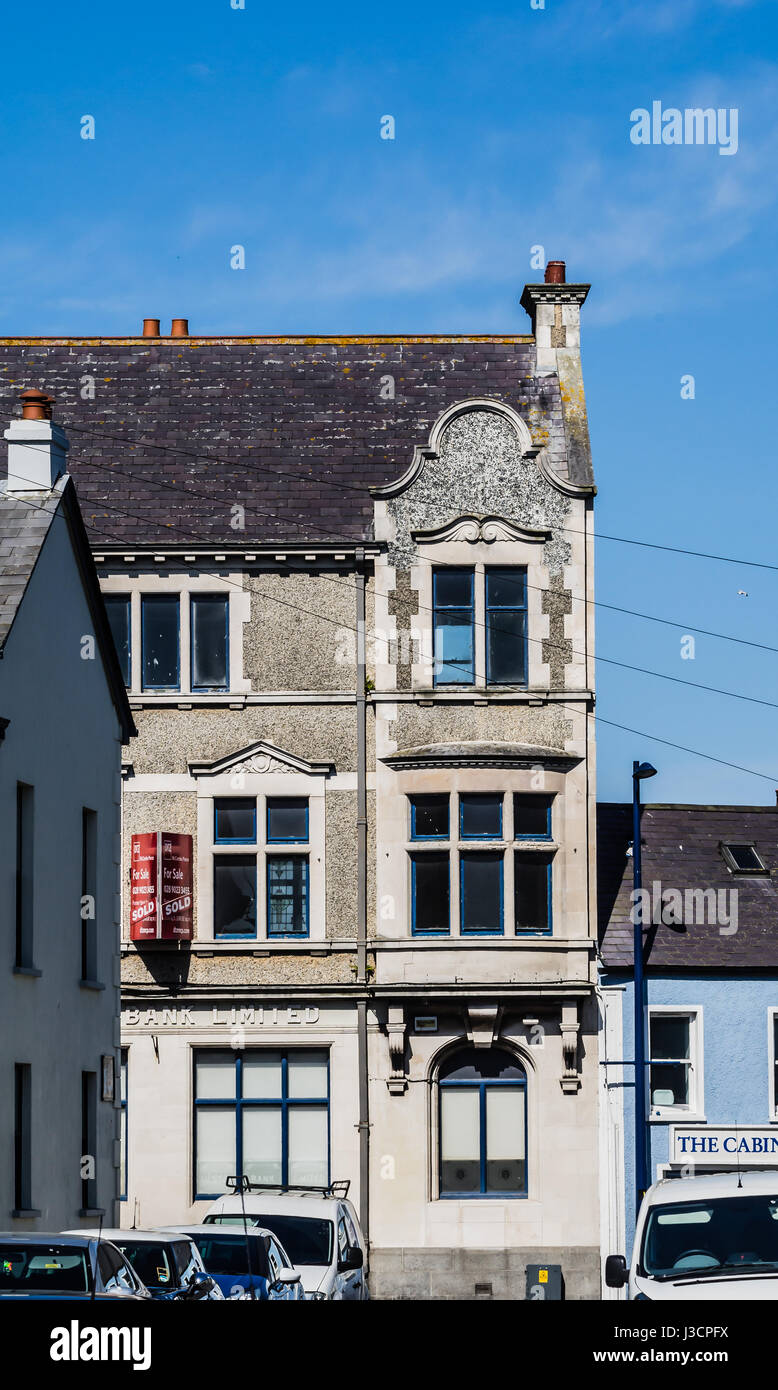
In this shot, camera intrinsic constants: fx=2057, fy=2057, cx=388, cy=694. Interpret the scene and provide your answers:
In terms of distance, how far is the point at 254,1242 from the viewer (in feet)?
63.1

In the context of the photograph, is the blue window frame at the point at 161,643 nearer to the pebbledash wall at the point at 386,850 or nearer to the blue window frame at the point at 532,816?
the pebbledash wall at the point at 386,850

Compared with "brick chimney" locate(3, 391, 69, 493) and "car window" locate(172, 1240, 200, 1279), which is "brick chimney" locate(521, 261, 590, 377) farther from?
"car window" locate(172, 1240, 200, 1279)

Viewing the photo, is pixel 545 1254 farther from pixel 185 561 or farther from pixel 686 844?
pixel 185 561

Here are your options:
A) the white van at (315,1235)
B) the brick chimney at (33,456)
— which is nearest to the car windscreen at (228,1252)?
the white van at (315,1235)

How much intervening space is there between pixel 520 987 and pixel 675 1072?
3181mm

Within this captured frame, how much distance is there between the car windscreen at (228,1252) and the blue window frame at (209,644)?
15.1 meters


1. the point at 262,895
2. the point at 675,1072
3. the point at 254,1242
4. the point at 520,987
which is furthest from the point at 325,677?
the point at 254,1242

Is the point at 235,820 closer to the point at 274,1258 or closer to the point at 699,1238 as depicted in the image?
the point at 274,1258

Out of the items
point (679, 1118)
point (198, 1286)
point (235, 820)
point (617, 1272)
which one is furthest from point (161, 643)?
point (617, 1272)

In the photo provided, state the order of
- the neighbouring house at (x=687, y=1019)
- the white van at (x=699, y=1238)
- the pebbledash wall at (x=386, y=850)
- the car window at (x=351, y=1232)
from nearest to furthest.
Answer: the white van at (x=699, y=1238) → the car window at (x=351, y=1232) → the neighbouring house at (x=687, y=1019) → the pebbledash wall at (x=386, y=850)

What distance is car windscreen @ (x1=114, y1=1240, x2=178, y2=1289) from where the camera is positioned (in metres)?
16.8

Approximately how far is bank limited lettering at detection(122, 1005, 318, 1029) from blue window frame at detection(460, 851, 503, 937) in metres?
2.95

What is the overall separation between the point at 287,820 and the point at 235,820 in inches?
33.6

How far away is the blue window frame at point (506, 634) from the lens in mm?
33750
